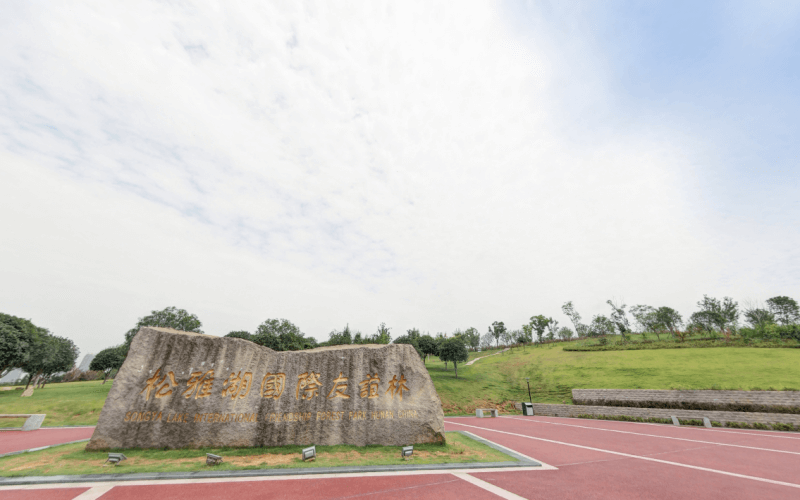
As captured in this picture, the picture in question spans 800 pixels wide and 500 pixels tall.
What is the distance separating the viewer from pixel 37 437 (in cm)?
1264

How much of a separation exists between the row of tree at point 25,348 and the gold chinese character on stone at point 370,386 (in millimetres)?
36360

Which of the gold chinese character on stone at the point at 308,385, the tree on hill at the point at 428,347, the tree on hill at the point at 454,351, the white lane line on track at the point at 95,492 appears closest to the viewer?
the white lane line on track at the point at 95,492

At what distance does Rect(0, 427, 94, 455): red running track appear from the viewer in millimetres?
10906

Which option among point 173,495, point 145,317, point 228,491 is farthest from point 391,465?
point 145,317

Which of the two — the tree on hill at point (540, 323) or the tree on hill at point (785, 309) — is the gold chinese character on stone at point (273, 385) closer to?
the tree on hill at point (540, 323)

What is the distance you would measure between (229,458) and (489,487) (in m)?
7.88

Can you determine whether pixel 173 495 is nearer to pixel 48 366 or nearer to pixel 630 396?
pixel 630 396

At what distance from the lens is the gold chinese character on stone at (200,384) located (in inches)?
410

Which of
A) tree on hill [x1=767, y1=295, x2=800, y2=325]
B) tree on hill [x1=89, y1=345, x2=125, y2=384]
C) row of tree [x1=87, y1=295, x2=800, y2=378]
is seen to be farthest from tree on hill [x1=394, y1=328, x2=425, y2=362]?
tree on hill [x1=767, y1=295, x2=800, y2=325]

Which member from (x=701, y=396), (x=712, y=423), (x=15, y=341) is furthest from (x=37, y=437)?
(x=701, y=396)

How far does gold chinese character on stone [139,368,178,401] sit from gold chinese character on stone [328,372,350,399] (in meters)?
5.67

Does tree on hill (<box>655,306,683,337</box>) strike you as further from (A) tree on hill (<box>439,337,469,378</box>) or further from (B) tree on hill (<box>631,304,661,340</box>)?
(A) tree on hill (<box>439,337,469,378</box>)

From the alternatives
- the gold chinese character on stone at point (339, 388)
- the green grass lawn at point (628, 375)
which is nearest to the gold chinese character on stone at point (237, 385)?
the gold chinese character on stone at point (339, 388)

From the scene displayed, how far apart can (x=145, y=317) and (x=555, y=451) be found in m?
45.1
